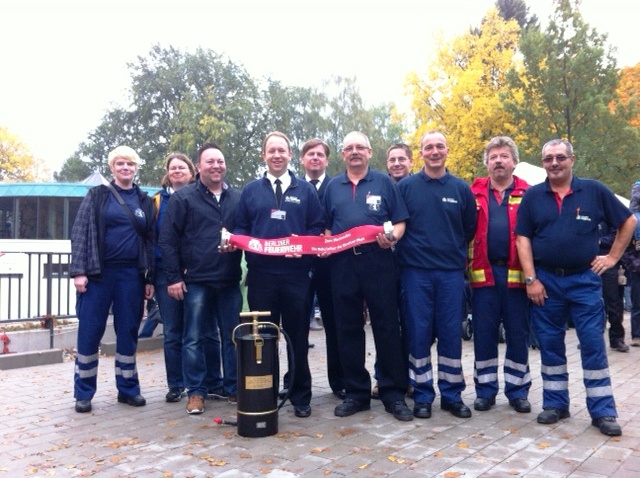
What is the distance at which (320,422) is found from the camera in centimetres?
518

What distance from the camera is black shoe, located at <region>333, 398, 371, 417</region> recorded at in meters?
5.32

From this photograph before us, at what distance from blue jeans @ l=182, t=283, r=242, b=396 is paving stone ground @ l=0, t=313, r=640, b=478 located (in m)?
0.29

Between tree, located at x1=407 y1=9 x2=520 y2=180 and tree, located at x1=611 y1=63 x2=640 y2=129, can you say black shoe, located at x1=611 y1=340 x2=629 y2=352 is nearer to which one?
tree, located at x1=611 y1=63 x2=640 y2=129

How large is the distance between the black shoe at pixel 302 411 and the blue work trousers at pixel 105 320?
1.66 m

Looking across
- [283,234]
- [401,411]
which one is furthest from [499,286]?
[283,234]

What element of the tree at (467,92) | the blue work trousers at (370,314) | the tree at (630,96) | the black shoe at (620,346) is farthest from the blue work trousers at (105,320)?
the tree at (467,92)

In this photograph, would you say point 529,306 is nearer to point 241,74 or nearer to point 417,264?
point 417,264

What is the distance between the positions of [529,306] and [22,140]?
59626mm

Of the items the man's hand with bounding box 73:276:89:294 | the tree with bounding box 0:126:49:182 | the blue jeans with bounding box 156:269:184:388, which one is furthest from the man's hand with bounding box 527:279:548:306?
the tree with bounding box 0:126:49:182

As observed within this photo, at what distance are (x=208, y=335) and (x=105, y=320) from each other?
0.97m

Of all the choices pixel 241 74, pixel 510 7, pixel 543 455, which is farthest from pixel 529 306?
pixel 241 74

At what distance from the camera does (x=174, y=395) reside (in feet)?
19.8

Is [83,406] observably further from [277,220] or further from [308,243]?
[308,243]

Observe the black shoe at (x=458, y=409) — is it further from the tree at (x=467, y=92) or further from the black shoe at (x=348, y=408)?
the tree at (x=467, y=92)
